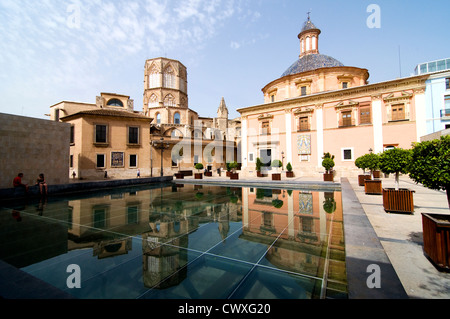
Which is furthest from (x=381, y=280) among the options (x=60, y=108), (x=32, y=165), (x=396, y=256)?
(x=60, y=108)

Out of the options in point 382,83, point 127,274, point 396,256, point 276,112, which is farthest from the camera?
point 276,112

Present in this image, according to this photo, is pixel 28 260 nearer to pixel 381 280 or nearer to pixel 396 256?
pixel 381 280

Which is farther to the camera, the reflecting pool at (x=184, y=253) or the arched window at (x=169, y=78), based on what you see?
the arched window at (x=169, y=78)

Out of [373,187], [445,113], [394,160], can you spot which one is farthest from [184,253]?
[445,113]

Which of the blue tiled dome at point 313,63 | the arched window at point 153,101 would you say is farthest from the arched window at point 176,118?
the blue tiled dome at point 313,63

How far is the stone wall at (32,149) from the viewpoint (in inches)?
430

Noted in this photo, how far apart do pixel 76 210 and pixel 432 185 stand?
9.13 metres

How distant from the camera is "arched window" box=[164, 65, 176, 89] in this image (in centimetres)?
4138

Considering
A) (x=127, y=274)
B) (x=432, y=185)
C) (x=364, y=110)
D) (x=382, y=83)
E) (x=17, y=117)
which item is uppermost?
(x=382, y=83)

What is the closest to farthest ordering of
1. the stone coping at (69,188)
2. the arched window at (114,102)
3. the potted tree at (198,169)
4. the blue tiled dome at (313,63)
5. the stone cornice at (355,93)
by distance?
1. the stone coping at (69,188)
2. the stone cornice at (355,93)
3. the potted tree at (198,169)
4. the blue tiled dome at (313,63)
5. the arched window at (114,102)

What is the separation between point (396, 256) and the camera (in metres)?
2.94

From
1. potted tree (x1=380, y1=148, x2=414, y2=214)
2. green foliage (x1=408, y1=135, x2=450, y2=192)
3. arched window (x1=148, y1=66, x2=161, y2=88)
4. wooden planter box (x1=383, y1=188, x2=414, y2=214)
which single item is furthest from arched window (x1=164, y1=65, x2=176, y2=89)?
green foliage (x1=408, y1=135, x2=450, y2=192)

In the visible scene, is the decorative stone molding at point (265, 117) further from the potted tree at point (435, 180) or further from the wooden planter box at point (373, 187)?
the potted tree at point (435, 180)

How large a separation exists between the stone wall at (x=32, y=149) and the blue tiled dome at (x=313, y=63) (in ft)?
88.7
